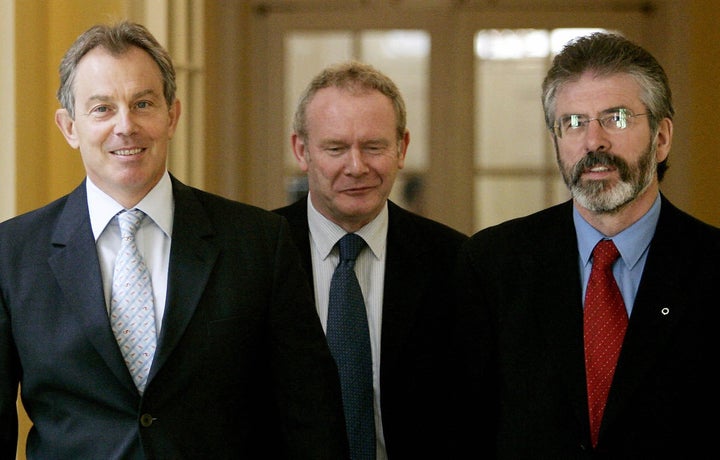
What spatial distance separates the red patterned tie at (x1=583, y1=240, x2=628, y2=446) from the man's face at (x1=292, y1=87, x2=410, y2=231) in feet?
2.08

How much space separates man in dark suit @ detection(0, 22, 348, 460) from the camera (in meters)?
2.04

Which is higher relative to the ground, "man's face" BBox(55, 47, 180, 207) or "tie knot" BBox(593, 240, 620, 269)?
"man's face" BBox(55, 47, 180, 207)

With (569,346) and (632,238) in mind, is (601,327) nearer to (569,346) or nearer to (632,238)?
(569,346)

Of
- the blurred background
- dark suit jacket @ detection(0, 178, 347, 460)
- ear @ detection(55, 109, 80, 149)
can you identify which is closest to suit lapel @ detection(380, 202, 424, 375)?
dark suit jacket @ detection(0, 178, 347, 460)

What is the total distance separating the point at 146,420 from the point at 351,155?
0.91 meters

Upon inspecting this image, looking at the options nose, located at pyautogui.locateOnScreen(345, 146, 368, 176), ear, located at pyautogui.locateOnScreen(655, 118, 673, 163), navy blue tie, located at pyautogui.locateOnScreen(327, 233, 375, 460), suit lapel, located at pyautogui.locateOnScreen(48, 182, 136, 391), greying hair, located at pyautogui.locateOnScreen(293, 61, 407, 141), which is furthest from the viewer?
greying hair, located at pyautogui.locateOnScreen(293, 61, 407, 141)

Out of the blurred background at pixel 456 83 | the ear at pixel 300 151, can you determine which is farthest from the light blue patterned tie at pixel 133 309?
the blurred background at pixel 456 83

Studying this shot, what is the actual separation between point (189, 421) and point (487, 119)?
3.67 m

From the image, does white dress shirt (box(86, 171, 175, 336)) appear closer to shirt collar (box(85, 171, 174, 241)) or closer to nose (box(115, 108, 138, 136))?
shirt collar (box(85, 171, 174, 241))

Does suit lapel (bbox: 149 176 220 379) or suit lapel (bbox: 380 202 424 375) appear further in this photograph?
suit lapel (bbox: 380 202 424 375)

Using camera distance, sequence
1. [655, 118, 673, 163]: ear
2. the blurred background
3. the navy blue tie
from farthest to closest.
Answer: the blurred background
the navy blue tie
[655, 118, 673, 163]: ear

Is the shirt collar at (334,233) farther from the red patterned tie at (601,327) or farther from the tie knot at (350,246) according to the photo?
the red patterned tie at (601,327)

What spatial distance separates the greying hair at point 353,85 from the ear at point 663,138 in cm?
71

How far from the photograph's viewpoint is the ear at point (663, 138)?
7.43ft
